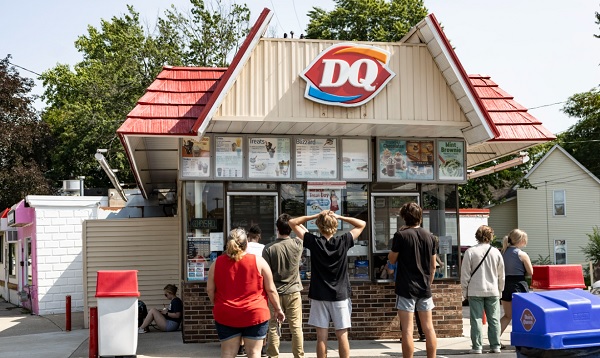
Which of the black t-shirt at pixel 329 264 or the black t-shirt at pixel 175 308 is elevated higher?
the black t-shirt at pixel 329 264

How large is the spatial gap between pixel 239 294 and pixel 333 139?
5.54 m

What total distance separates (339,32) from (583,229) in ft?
63.0

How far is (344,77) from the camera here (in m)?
11.9

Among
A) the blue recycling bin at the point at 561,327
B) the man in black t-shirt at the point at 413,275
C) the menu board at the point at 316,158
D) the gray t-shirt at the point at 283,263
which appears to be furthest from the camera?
the menu board at the point at 316,158

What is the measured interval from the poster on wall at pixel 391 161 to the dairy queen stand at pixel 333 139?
0.02 meters

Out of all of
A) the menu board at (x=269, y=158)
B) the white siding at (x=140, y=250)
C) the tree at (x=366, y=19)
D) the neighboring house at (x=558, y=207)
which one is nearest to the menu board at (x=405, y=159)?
the menu board at (x=269, y=158)

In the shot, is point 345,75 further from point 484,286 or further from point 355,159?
point 484,286

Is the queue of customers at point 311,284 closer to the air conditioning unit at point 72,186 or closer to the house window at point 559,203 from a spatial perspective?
the air conditioning unit at point 72,186

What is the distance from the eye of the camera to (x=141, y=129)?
1132 cm

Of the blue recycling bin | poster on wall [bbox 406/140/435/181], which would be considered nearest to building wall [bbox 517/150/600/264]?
poster on wall [bbox 406/140/435/181]

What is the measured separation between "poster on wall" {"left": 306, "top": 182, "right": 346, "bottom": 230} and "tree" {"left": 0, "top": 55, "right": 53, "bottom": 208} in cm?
2748

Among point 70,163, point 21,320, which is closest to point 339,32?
point 70,163

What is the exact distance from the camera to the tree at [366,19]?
3850cm

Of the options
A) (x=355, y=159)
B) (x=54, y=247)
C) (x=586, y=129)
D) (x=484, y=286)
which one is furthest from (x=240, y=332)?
(x=586, y=129)
